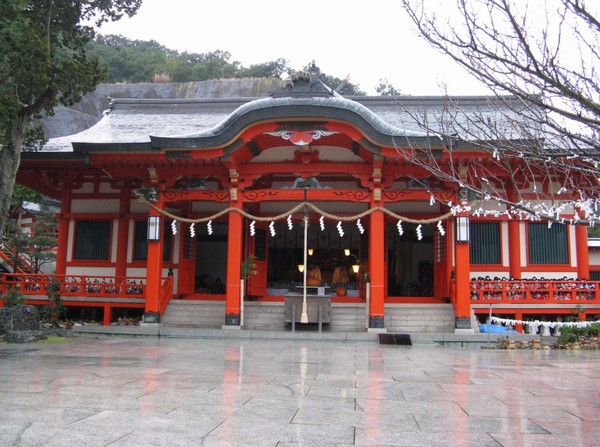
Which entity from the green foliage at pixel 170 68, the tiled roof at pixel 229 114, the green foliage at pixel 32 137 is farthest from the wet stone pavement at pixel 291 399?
the green foliage at pixel 170 68

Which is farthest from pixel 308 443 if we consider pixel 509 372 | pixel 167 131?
pixel 167 131

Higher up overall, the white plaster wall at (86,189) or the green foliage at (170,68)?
the green foliage at (170,68)

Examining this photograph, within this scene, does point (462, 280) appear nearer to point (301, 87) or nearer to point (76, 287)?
point (301, 87)

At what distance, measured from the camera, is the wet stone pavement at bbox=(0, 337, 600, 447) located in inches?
175

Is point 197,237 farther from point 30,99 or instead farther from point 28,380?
point 28,380

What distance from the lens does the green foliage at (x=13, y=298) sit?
14.7 meters

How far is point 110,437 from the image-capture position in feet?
14.0

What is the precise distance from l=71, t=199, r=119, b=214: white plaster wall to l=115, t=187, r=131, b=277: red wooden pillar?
14.0 inches

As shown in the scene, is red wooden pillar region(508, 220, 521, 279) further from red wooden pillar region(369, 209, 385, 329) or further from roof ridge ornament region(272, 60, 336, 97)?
roof ridge ornament region(272, 60, 336, 97)

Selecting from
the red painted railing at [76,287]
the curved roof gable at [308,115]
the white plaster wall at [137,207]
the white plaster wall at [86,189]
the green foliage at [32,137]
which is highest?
the curved roof gable at [308,115]

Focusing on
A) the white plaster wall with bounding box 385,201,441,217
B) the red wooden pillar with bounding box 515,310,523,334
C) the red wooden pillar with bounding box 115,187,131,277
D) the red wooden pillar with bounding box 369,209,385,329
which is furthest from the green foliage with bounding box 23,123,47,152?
the red wooden pillar with bounding box 515,310,523,334

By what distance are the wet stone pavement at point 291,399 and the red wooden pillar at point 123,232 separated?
684 centimetres

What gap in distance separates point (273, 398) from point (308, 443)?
185 centimetres

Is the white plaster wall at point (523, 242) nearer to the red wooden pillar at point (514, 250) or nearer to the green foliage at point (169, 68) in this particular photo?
the red wooden pillar at point (514, 250)
